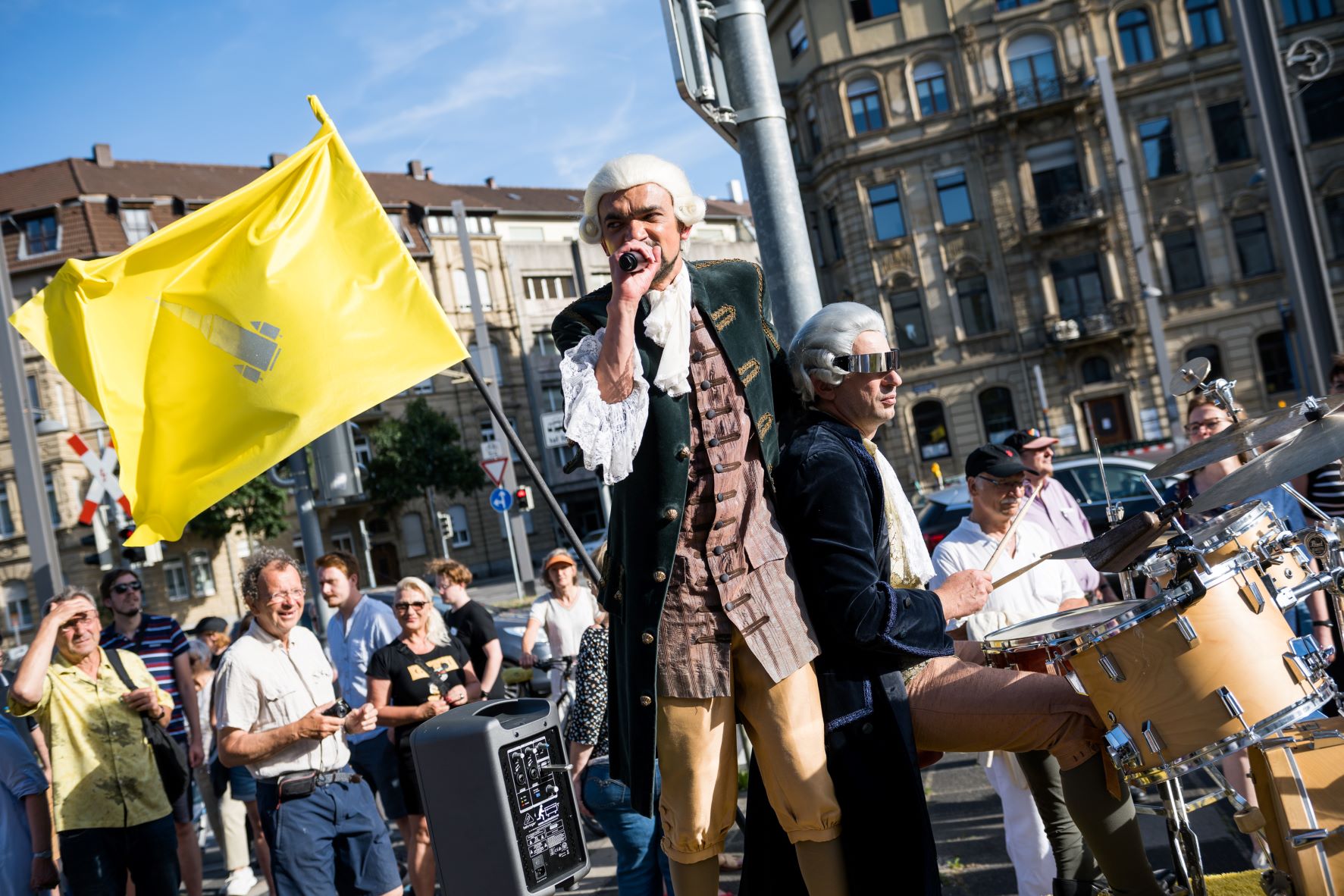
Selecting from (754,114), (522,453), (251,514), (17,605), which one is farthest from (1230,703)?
(17,605)

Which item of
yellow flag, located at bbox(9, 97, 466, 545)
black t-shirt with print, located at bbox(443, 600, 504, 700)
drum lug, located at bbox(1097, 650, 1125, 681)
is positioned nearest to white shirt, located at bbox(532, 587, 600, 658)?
black t-shirt with print, located at bbox(443, 600, 504, 700)

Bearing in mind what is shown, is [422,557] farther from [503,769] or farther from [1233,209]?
[503,769]

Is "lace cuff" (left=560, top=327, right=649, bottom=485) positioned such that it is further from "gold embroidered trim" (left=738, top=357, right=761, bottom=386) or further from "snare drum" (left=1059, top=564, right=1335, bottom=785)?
"snare drum" (left=1059, top=564, right=1335, bottom=785)

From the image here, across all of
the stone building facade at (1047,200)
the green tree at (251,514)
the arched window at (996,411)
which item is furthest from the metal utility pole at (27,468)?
the green tree at (251,514)

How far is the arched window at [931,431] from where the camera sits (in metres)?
37.7

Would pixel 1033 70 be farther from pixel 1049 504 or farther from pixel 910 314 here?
pixel 1049 504

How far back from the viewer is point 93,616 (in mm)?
5465

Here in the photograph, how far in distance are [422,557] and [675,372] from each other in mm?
46980

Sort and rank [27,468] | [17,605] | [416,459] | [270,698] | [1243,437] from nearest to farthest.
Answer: [1243,437]
[270,698]
[27,468]
[416,459]
[17,605]

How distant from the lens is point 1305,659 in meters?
2.78

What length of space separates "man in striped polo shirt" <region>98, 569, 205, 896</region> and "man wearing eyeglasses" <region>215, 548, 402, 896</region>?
72.6 inches

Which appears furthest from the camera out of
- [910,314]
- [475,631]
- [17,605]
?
[17,605]

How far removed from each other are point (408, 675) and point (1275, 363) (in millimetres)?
35644

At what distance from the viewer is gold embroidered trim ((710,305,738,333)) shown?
2.70 meters
